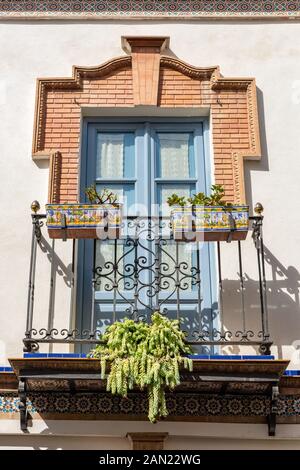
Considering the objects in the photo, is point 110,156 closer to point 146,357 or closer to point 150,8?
point 150,8

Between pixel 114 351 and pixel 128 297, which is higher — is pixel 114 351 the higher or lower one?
the lower one

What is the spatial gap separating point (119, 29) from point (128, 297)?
9.94ft

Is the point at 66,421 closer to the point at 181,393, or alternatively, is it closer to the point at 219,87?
the point at 181,393

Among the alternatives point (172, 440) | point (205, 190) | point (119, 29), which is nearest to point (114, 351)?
point (172, 440)

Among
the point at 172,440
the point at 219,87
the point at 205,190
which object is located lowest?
the point at 172,440

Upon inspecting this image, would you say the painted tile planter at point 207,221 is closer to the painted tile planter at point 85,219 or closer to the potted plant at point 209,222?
the potted plant at point 209,222

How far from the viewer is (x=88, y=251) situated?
7703 millimetres

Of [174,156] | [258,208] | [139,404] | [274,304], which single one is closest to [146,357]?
[139,404]

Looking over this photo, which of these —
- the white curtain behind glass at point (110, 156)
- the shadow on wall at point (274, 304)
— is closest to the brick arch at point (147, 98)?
the white curtain behind glass at point (110, 156)

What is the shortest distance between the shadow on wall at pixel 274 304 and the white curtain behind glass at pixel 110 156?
165 cm

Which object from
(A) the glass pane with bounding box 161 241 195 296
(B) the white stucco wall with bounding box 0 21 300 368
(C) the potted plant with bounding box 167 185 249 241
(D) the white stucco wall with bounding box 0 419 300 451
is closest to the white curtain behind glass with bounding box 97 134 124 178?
(B) the white stucco wall with bounding box 0 21 300 368

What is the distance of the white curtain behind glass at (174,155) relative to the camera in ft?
26.5

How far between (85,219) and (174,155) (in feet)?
5.18

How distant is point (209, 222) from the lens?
22.8 ft
